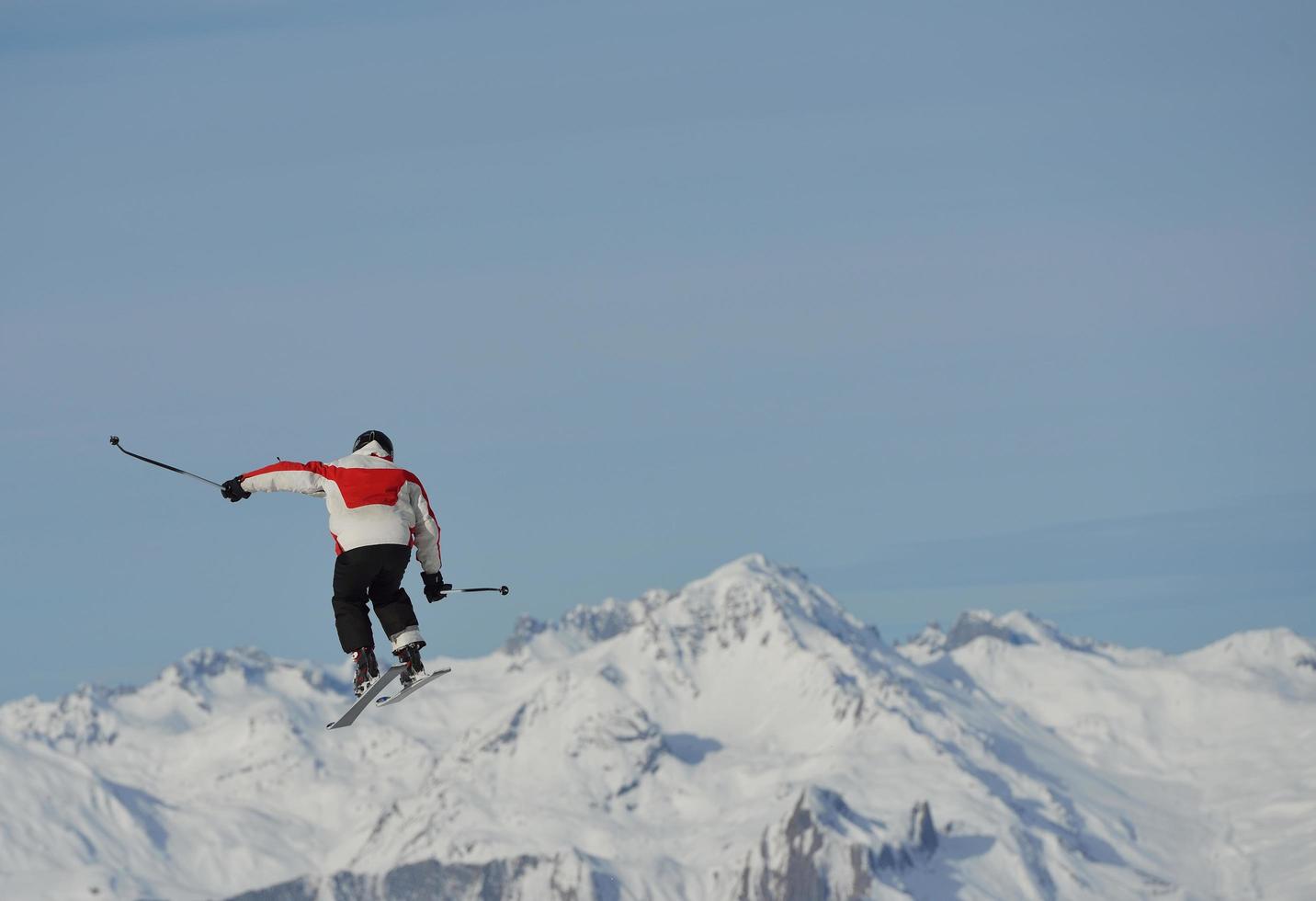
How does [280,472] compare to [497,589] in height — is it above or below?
above

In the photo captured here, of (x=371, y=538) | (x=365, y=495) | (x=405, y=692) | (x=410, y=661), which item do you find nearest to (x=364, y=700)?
(x=405, y=692)

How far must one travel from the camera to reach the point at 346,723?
33.4 meters

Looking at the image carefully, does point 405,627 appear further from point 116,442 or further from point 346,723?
point 116,442

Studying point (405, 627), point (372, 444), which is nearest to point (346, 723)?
point (405, 627)

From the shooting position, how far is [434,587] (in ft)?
113

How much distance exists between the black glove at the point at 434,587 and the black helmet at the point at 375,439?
183 cm

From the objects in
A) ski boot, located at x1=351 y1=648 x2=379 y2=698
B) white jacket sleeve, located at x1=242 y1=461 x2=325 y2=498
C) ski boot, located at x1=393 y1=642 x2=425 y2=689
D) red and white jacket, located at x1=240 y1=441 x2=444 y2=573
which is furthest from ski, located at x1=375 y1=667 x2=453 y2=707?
white jacket sleeve, located at x1=242 y1=461 x2=325 y2=498

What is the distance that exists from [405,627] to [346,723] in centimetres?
167

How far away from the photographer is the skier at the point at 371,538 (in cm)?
3350

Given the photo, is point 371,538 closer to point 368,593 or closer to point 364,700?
point 368,593

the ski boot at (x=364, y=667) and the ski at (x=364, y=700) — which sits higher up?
the ski boot at (x=364, y=667)

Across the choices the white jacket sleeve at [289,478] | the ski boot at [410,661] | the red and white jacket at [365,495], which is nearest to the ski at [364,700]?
the ski boot at [410,661]

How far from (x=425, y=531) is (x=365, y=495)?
47.1 inches

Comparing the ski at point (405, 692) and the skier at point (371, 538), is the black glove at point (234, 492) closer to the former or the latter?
the skier at point (371, 538)
